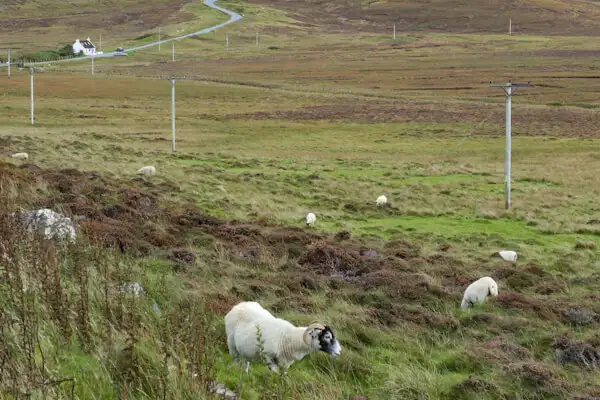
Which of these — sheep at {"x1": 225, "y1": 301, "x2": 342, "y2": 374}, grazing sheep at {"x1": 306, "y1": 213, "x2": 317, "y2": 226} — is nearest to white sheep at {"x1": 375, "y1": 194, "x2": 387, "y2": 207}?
grazing sheep at {"x1": 306, "y1": 213, "x2": 317, "y2": 226}

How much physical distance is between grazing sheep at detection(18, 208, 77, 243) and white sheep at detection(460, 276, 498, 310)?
6772 mm

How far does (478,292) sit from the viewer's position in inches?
534

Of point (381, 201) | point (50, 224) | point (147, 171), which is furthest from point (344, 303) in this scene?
point (147, 171)

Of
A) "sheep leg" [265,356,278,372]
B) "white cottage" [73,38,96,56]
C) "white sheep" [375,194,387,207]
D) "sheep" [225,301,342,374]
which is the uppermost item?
"white cottage" [73,38,96,56]

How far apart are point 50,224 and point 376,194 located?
22.4 meters

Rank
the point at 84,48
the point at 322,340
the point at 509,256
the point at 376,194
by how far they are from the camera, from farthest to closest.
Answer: the point at 84,48 → the point at 376,194 → the point at 509,256 → the point at 322,340

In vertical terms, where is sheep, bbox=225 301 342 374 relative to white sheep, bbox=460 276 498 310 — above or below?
above

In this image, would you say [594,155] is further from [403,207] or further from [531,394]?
[531,394]

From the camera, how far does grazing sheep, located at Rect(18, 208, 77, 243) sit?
35.4 ft

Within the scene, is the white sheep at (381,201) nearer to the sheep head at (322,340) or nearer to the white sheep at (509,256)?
the white sheep at (509,256)

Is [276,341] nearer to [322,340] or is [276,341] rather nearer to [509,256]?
[322,340]

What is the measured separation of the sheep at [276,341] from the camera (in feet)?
26.5

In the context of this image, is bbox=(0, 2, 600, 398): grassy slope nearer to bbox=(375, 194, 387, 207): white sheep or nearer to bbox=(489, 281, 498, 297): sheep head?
bbox=(489, 281, 498, 297): sheep head

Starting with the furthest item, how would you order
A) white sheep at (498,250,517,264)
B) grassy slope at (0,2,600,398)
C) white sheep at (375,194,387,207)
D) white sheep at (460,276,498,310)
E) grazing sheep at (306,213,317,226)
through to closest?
white sheep at (375,194,387,207)
grazing sheep at (306,213,317,226)
white sheep at (498,250,517,264)
white sheep at (460,276,498,310)
grassy slope at (0,2,600,398)
